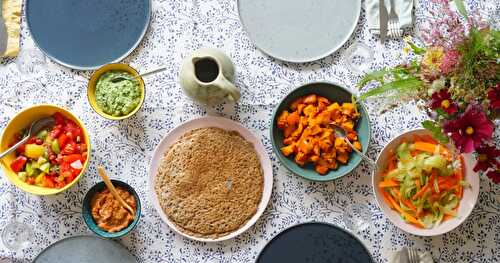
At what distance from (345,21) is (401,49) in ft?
0.56

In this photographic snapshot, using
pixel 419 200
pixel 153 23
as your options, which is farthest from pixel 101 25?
pixel 419 200

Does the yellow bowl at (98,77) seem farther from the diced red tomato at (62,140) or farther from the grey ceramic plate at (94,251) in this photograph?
the grey ceramic plate at (94,251)

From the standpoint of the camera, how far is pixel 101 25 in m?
1.74

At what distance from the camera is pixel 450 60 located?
1.28m

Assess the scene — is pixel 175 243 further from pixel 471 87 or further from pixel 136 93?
pixel 471 87

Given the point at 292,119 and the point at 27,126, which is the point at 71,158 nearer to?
the point at 27,126

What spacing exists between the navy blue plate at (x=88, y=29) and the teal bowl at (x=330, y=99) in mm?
454

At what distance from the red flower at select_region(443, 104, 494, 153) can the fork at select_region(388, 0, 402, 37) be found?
0.48 meters

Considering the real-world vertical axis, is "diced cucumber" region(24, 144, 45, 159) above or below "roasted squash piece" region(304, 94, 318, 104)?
below

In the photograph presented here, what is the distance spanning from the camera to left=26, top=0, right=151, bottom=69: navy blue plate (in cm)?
173

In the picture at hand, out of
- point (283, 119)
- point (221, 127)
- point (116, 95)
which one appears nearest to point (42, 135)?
point (116, 95)

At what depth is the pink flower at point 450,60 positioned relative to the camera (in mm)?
1273

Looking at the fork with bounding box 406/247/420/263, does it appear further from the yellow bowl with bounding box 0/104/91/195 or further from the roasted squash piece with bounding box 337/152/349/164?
the yellow bowl with bounding box 0/104/91/195

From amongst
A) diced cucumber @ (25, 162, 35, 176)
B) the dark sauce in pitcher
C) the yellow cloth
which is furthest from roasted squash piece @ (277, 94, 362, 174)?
the yellow cloth
